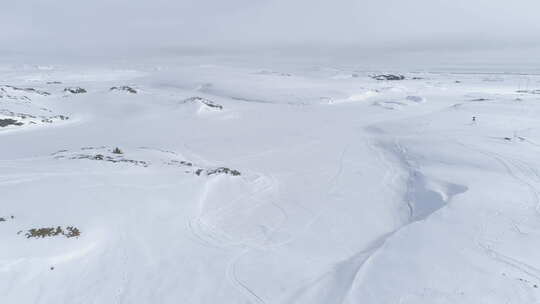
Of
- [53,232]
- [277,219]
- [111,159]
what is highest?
[111,159]

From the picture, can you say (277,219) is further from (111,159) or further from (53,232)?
(111,159)

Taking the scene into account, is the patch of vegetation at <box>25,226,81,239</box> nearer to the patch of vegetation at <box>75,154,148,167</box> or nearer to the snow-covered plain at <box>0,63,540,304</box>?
the snow-covered plain at <box>0,63,540,304</box>

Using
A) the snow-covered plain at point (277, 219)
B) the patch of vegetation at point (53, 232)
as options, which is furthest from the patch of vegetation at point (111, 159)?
the patch of vegetation at point (53, 232)

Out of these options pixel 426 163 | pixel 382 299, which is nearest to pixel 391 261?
pixel 382 299

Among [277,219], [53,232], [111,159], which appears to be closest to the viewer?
[53,232]

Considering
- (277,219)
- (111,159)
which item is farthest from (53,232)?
(111,159)

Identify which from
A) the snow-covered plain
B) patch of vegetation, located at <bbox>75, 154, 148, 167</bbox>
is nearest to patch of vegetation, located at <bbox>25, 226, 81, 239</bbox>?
the snow-covered plain
